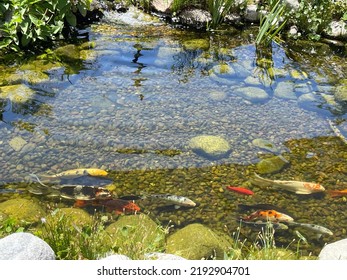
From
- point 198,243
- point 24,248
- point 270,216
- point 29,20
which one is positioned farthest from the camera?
point 29,20

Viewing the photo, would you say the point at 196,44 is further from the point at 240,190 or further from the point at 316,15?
the point at 240,190

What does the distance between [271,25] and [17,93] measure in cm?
514

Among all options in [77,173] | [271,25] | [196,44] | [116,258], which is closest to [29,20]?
[196,44]

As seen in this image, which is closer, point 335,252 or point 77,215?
point 335,252

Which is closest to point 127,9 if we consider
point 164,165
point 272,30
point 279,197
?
point 272,30

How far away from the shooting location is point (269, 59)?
299 inches

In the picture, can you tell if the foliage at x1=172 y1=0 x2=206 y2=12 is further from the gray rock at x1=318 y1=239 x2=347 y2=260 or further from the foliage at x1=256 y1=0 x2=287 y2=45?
the gray rock at x1=318 y1=239 x2=347 y2=260

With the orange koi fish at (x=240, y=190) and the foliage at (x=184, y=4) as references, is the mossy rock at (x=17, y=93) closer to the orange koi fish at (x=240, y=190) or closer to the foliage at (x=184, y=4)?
the orange koi fish at (x=240, y=190)

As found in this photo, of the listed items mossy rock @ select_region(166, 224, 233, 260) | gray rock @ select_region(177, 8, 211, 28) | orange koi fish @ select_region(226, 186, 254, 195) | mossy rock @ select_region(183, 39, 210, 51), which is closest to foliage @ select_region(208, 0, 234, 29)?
gray rock @ select_region(177, 8, 211, 28)

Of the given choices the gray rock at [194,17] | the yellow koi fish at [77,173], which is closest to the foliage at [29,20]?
the gray rock at [194,17]

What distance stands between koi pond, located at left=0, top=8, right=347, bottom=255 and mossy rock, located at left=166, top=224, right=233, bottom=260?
0.78 feet

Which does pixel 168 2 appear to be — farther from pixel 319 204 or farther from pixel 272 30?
pixel 319 204

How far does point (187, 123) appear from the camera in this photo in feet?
18.2

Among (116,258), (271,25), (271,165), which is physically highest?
(271,25)
